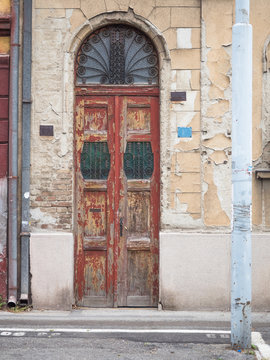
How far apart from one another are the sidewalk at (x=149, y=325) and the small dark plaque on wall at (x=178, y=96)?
2.90 metres

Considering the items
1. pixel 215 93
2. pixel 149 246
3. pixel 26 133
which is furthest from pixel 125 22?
pixel 149 246

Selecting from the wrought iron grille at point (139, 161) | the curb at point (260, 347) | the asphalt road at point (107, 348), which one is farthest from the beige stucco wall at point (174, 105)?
the asphalt road at point (107, 348)

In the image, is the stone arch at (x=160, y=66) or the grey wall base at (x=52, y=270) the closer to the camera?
the grey wall base at (x=52, y=270)

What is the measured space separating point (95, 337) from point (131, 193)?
232 centimetres

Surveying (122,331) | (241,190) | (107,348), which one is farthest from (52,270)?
(241,190)

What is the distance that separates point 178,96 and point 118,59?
1022mm

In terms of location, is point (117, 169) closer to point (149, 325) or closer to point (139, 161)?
point (139, 161)

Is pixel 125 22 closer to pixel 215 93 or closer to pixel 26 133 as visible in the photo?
pixel 215 93

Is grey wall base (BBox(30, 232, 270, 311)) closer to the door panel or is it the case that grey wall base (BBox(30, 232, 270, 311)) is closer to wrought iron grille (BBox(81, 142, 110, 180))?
the door panel

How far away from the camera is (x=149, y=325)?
691 centimetres

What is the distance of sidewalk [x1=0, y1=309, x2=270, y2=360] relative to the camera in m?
5.90

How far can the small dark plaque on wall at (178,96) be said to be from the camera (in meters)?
7.70

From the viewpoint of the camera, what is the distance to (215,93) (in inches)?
304

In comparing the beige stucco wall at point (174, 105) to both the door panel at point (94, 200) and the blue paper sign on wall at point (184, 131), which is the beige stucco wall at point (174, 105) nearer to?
the blue paper sign on wall at point (184, 131)
